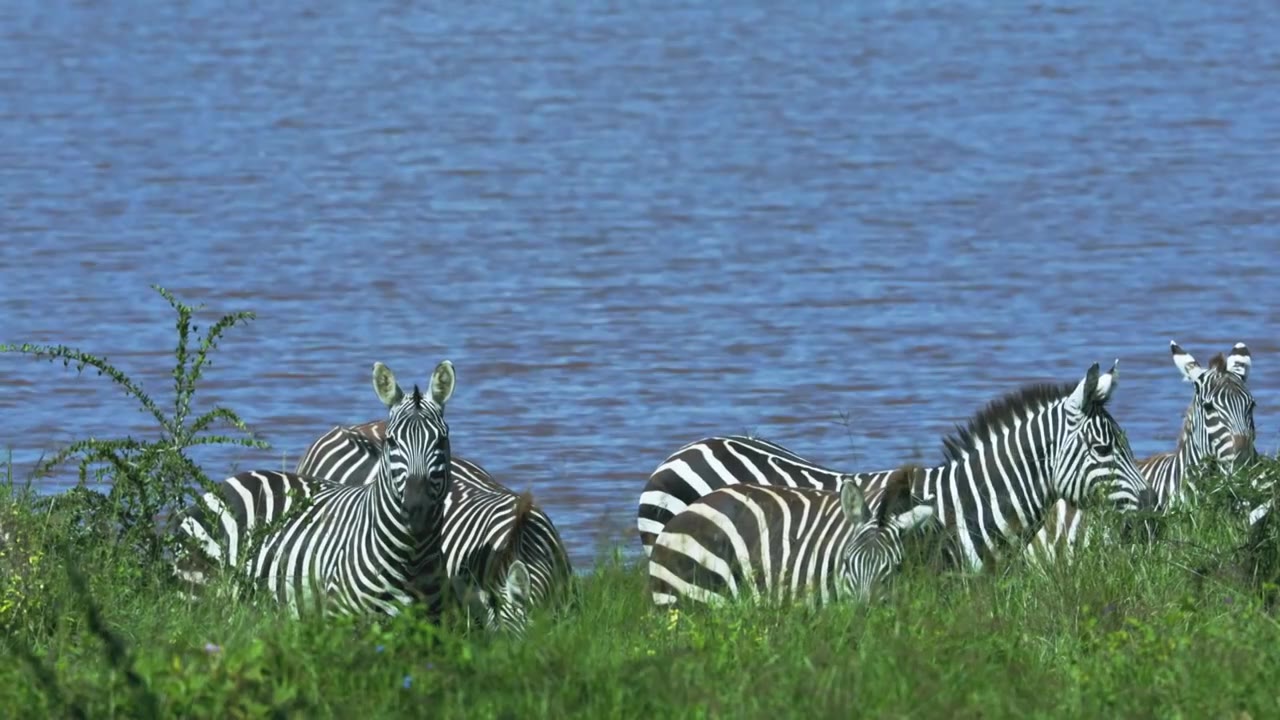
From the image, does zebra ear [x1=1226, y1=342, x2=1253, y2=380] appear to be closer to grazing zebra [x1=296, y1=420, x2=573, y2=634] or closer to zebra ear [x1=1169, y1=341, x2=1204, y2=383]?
zebra ear [x1=1169, y1=341, x2=1204, y2=383]

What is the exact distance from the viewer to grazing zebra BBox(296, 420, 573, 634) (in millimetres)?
9375

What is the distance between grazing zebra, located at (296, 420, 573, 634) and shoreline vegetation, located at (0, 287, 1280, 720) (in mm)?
263

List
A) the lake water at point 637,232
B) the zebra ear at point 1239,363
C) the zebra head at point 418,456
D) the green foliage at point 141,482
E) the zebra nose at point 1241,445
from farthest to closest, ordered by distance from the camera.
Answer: the lake water at point 637,232
the zebra ear at point 1239,363
the zebra nose at point 1241,445
the green foliage at point 141,482
the zebra head at point 418,456

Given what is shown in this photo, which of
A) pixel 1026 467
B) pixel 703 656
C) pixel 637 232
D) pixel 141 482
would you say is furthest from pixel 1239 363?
pixel 637 232

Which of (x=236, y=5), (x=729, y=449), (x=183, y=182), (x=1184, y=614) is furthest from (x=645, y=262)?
(x=236, y=5)

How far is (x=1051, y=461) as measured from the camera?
1075cm

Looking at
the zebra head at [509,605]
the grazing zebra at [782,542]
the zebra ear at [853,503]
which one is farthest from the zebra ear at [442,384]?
the zebra ear at [853,503]

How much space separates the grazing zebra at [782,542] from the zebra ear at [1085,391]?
822mm

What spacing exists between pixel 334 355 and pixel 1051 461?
1046 centimetres

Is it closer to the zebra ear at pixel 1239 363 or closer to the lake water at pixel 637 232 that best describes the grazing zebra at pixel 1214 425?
the zebra ear at pixel 1239 363

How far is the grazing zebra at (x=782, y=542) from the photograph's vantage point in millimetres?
9719

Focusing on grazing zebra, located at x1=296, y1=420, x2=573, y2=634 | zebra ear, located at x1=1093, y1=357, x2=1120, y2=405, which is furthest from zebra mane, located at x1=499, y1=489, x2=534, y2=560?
zebra ear, located at x1=1093, y1=357, x2=1120, y2=405

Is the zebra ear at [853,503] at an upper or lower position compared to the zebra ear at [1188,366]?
lower

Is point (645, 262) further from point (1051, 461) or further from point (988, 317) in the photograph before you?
point (1051, 461)
